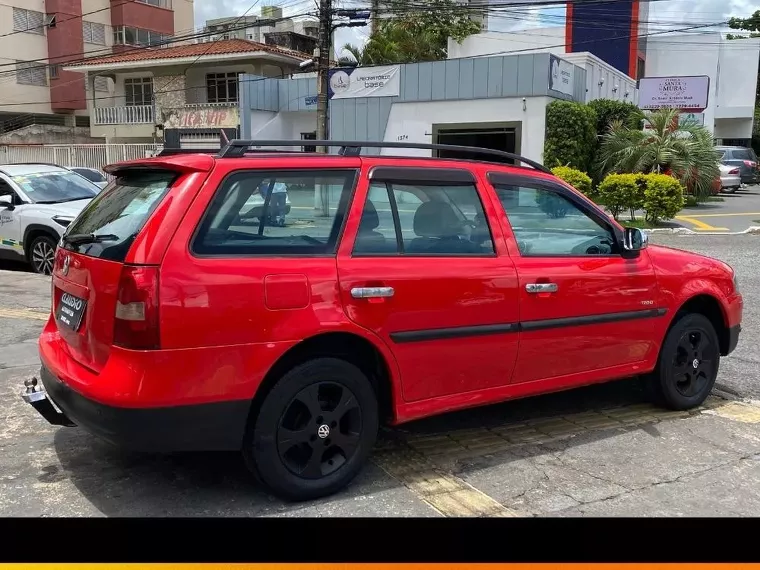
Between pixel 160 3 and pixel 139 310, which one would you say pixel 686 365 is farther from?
pixel 160 3

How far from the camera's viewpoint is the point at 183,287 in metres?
3.12

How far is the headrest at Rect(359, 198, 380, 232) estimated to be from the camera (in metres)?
3.70

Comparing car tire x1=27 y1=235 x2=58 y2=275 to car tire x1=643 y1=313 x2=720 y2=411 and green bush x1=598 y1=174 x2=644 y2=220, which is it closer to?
car tire x1=643 y1=313 x2=720 y2=411

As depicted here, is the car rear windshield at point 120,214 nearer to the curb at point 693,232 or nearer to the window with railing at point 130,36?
the curb at point 693,232

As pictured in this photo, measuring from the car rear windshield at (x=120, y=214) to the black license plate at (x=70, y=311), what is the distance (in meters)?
0.24

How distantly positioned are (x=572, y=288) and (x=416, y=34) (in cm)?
3373

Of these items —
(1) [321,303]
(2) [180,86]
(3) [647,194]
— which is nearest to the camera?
(1) [321,303]

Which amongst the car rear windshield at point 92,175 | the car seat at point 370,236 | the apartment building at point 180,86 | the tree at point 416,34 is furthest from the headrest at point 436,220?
the tree at point 416,34

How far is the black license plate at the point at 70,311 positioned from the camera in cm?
346

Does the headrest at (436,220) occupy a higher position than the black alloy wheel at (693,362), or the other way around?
the headrest at (436,220)

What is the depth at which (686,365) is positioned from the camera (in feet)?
16.3

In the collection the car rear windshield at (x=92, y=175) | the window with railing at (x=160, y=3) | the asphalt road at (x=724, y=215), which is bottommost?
the asphalt road at (x=724, y=215)

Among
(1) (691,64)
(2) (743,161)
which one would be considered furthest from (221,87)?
(1) (691,64)

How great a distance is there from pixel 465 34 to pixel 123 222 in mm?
36429
